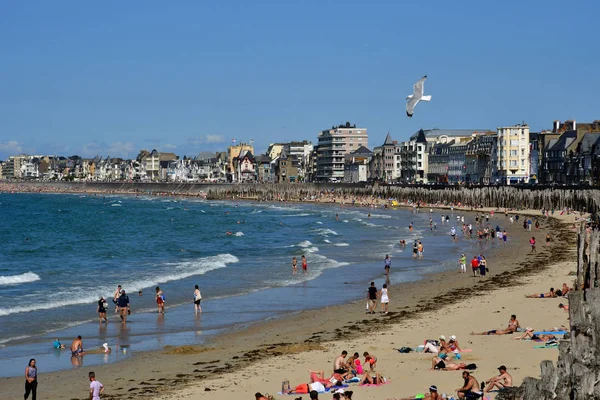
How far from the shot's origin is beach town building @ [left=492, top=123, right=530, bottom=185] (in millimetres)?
113344

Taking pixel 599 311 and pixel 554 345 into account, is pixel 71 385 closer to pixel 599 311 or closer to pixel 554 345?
pixel 554 345

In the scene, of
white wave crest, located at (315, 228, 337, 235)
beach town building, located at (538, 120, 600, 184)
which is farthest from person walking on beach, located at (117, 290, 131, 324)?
beach town building, located at (538, 120, 600, 184)

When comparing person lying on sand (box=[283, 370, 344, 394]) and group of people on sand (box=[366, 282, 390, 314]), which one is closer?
person lying on sand (box=[283, 370, 344, 394])

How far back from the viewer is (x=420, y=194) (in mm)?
111000

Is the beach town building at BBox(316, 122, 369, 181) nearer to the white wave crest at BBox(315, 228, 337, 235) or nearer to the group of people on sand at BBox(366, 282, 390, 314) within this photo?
the white wave crest at BBox(315, 228, 337, 235)

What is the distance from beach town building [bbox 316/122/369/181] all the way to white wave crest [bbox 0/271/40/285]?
5932 inches

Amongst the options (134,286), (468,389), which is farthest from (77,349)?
→ (134,286)

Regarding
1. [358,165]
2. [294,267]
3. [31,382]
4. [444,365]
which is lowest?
[294,267]

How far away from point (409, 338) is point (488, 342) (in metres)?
1.99

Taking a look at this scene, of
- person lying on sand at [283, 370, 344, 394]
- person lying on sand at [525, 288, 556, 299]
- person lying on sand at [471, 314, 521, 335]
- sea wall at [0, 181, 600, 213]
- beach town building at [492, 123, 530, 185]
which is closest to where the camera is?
person lying on sand at [283, 370, 344, 394]

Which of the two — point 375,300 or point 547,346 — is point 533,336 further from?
point 375,300

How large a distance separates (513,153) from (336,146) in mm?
75869

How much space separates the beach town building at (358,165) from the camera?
177125 mm

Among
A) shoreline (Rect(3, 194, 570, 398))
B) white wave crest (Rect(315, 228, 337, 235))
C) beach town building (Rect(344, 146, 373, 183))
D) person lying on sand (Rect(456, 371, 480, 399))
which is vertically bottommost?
white wave crest (Rect(315, 228, 337, 235))
